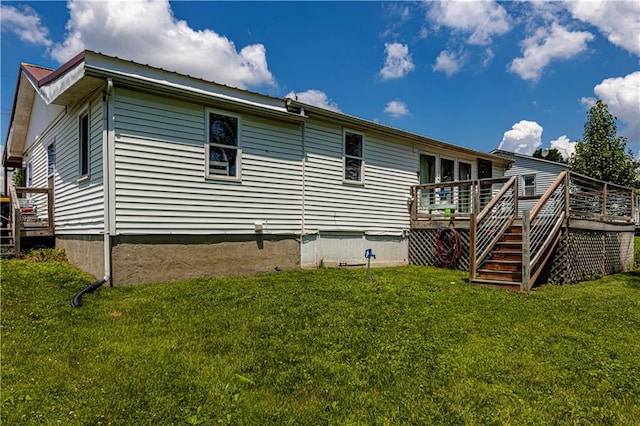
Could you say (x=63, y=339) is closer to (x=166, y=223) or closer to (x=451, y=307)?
(x=166, y=223)

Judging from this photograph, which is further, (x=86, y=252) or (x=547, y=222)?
(x=547, y=222)

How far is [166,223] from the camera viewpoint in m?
7.11

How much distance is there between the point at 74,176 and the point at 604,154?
27214 millimetres

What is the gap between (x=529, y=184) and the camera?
24766 mm

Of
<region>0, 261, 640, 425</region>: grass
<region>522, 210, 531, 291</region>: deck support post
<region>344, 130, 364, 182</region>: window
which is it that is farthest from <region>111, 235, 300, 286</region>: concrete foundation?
<region>522, 210, 531, 291</region>: deck support post

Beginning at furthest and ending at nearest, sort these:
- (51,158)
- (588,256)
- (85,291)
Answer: (51,158) < (588,256) < (85,291)

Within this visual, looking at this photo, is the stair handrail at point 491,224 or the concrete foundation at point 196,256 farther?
the stair handrail at point 491,224

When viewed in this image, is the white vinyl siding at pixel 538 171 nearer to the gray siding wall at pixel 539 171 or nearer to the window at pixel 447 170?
the gray siding wall at pixel 539 171

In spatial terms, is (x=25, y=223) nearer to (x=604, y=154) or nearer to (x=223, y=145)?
(x=223, y=145)

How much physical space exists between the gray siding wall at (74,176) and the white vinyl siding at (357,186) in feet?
14.1

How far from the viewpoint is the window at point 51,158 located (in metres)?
9.95

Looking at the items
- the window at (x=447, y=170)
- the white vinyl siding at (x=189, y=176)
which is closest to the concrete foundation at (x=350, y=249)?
the white vinyl siding at (x=189, y=176)

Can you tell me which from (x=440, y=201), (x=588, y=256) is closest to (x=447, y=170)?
(x=440, y=201)

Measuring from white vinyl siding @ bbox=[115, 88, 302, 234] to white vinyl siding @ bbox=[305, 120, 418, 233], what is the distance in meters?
0.51
